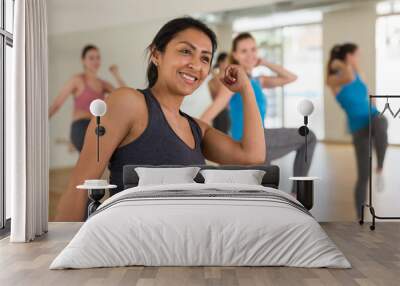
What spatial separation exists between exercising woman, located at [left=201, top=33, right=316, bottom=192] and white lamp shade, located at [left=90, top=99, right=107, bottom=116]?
1158 millimetres

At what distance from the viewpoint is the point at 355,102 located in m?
7.41

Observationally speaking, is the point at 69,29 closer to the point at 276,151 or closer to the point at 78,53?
the point at 78,53

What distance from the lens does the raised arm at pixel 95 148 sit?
23.6 ft

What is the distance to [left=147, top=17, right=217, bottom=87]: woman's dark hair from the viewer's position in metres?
7.37

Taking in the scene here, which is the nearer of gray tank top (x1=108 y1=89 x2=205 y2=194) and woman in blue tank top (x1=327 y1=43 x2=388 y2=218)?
gray tank top (x1=108 y1=89 x2=205 y2=194)

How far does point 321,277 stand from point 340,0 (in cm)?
406

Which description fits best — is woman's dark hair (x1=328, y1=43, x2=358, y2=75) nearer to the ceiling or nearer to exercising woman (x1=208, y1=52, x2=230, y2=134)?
the ceiling

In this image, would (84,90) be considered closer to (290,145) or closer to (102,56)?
(102,56)

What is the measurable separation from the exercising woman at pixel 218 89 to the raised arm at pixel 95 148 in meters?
0.89

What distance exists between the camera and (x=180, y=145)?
7.21 metres

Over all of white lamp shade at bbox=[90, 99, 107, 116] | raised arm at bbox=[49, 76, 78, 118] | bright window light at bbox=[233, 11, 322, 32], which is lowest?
white lamp shade at bbox=[90, 99, 107, 116]

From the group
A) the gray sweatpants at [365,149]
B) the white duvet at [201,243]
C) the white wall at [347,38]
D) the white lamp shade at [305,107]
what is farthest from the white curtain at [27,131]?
the gray sweatpants at [365,149]

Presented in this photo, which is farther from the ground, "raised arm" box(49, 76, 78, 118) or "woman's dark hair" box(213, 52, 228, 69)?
"woman's dark hair" box(213, 52, 228, 69)

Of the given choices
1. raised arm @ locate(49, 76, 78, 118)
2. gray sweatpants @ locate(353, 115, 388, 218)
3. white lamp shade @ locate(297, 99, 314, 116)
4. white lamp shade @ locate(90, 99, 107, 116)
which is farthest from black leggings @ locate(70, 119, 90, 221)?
gray sweatpants @ locate(353, 115, 388, 218)
